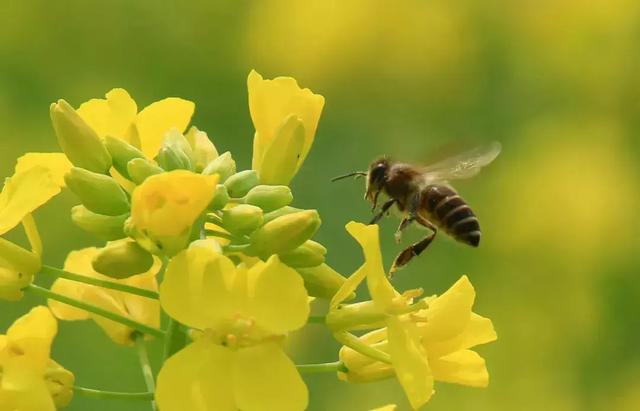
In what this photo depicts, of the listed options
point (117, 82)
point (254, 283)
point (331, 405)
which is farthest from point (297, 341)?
point (254, 283)

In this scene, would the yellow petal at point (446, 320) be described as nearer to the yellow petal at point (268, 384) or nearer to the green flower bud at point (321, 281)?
the green flower bud at point (321, 281)

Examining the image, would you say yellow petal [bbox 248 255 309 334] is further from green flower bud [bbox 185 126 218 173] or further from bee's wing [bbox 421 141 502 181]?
bee's wing [bbox 421 141 502 181]

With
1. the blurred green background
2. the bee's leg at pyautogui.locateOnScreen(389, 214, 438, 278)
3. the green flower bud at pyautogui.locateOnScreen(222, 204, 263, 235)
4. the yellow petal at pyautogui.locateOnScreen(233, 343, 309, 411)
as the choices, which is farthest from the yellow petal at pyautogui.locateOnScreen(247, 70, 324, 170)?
the blurred green background

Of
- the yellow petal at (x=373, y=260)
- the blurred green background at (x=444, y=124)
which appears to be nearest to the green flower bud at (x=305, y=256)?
the yellow petal at (x=373, y=260)

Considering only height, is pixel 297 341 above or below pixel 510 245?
below

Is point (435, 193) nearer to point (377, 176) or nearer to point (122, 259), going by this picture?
point (377, 176)

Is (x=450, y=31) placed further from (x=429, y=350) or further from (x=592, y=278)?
(x=429, y=350)
